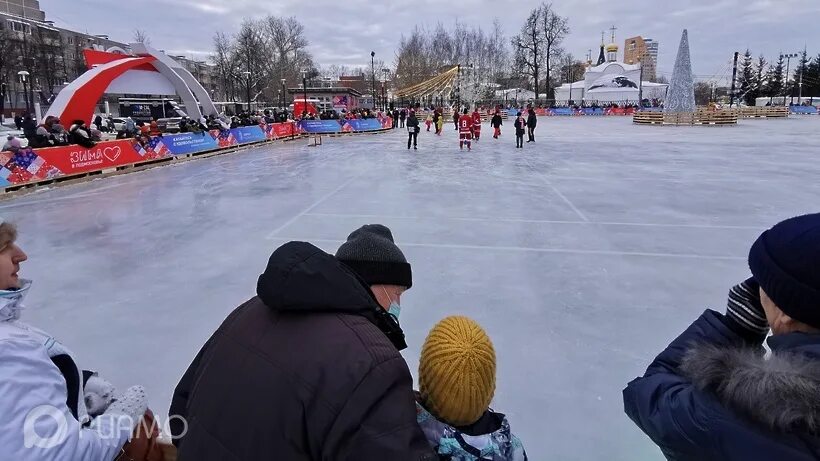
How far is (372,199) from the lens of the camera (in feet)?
29.4

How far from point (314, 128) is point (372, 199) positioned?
17.8 m

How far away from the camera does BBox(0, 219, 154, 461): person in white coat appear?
1.20 m

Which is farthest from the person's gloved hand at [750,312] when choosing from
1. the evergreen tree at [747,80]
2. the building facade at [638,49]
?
the building facade at [638,49]

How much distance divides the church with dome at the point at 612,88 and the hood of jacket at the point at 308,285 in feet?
196

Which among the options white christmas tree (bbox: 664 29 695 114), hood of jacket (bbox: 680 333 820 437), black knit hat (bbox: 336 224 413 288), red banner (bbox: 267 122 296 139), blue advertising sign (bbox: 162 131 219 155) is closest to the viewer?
hood of jacket (bbox: 680 333 820 437)

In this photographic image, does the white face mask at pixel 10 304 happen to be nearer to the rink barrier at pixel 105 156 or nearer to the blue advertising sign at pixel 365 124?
the rink barrier at pixel 105 156

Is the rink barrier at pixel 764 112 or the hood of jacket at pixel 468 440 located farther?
the rink barrier at pixel 764 112

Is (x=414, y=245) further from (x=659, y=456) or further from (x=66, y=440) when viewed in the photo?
(x=66, y=440)

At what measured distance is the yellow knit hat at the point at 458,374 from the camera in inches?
44.3

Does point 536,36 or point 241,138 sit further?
point 536,36

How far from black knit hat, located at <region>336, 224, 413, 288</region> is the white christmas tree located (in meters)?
33.7

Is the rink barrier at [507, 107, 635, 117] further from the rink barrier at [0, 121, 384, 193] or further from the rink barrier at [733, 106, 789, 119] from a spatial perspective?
the rink barrier at [0, 121, 384, 193]

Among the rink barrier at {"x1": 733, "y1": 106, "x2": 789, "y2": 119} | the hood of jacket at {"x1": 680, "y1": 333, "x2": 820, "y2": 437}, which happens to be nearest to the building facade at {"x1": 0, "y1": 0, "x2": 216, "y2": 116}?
the hood of jacket at {"x1": 680, "y1": 333, "x2": 820, "y2": 437}

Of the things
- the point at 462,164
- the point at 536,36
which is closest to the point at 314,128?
the point at 462,164
